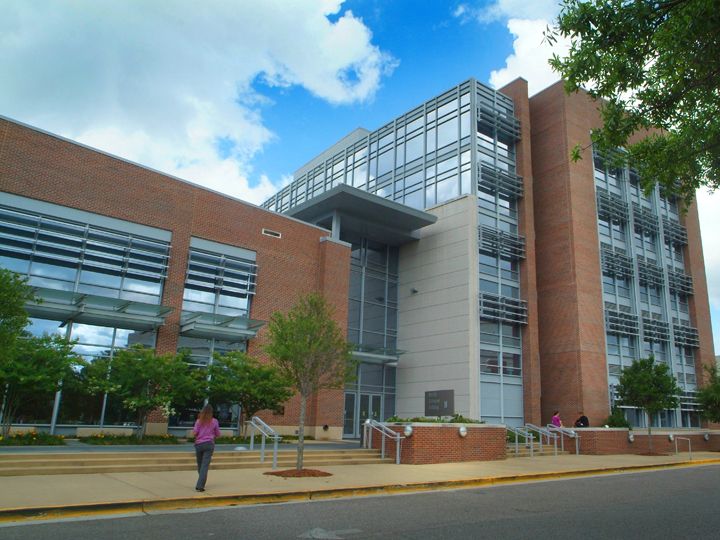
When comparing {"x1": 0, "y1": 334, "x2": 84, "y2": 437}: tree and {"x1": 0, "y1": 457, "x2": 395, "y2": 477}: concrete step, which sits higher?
{"x1": 0, "y1": 334, "x2": 84, "y2": 437}: tree

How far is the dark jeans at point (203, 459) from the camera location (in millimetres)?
10078

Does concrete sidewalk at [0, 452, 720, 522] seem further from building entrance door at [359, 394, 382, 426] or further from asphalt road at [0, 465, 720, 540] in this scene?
building entrance door at [359, 394, 382, 426]

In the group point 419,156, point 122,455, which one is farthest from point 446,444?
point 419,156

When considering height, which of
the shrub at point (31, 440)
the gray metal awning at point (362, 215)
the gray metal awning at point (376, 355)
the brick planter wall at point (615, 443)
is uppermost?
the gray metal awning at point (362, 215)

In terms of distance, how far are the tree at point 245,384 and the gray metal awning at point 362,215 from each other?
399 inches

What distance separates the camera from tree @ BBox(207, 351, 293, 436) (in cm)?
1983

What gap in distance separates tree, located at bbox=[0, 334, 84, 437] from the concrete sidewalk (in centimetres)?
525

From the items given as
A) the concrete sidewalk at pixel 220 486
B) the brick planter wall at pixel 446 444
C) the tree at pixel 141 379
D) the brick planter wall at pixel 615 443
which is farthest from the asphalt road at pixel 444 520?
the brick planter wall at pixel 615 443

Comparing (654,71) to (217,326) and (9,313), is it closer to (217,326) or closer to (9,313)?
(9,313)

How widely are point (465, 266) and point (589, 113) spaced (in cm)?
1327

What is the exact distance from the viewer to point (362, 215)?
29.8 metres

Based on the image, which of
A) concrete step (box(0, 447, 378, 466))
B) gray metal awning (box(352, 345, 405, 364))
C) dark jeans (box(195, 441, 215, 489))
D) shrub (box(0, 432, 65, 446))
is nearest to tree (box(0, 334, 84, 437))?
shrub (box(0, 432, 65, 446))

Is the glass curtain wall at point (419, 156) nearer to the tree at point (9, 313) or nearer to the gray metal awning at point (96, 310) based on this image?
the gray metal awning at point (96, 310)

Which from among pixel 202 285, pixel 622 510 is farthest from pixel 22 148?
pixel 622 510
